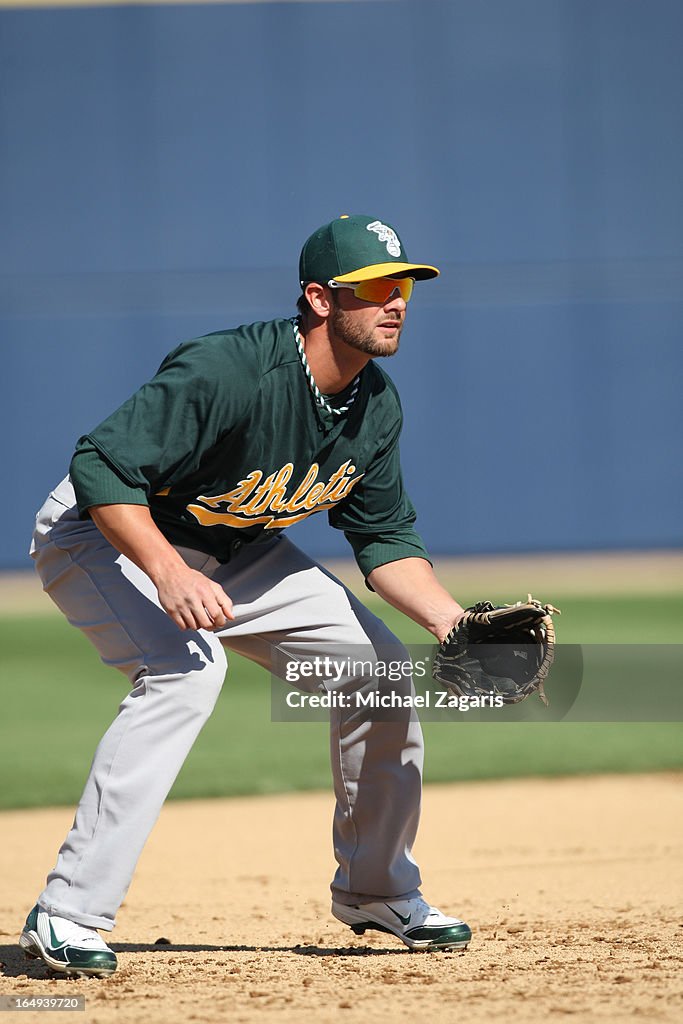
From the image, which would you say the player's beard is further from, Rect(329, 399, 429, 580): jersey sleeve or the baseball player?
Rect(329, 399, 429, 580): jersey sleeve

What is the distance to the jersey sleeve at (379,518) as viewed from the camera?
3236 millimetres

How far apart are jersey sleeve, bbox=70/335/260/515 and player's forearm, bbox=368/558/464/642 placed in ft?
2.04

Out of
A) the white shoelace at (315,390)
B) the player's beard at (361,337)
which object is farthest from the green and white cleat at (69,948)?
the player's beard at (361,337)

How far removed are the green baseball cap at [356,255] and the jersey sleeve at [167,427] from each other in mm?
301

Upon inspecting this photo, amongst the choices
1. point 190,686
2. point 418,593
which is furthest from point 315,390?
point 190,686

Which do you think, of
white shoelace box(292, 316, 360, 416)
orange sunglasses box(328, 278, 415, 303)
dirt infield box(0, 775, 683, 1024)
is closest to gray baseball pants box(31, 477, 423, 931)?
dirt infield box(0, 775, 683, 1024)

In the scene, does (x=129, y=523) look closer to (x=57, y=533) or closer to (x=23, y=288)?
(x=57, y=533)

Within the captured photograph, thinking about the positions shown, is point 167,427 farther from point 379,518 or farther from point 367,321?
point 379,518

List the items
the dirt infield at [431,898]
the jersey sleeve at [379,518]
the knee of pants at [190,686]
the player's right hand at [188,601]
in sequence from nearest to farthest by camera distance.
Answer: the dirt infield at [431,898] < the player's right hand at [188,601] < the knee of pants at [190,686] < the jersey sleeve at [379,518]

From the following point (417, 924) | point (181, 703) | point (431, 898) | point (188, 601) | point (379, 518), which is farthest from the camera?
point (431, 898)

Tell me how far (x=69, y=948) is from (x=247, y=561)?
0.98m

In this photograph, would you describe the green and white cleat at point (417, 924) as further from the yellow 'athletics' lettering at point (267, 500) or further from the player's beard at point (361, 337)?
the player's beard at point (361, 337)

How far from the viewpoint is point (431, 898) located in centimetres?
373

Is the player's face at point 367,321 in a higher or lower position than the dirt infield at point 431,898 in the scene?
Answer: higher
